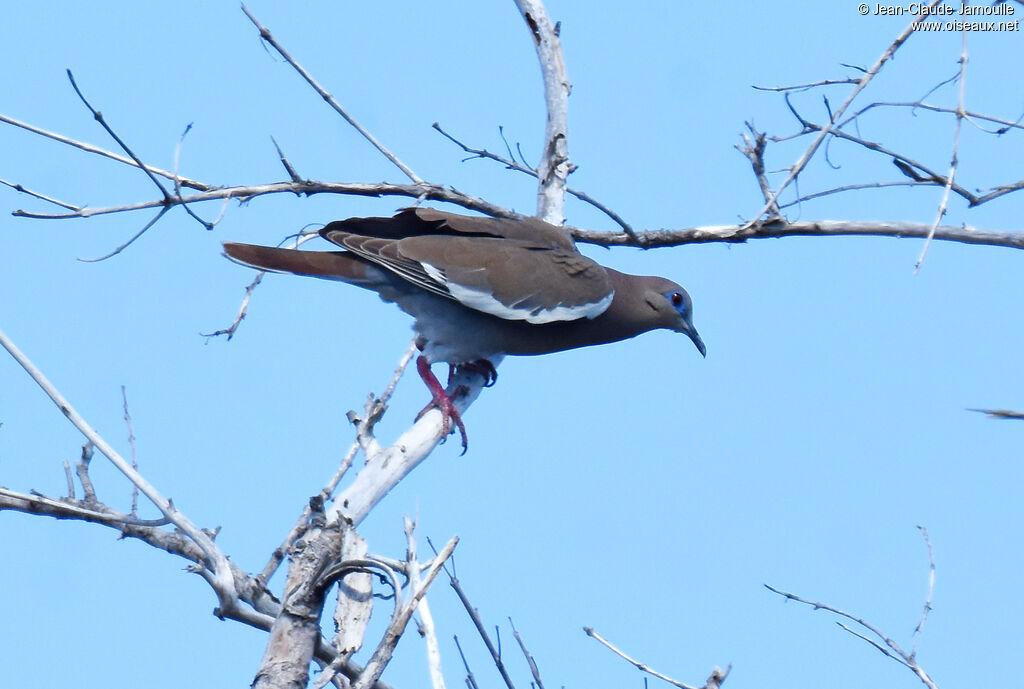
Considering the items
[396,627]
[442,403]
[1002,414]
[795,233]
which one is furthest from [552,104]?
[1002,414]

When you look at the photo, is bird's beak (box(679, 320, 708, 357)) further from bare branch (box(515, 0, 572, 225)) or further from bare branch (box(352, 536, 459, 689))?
bare branch (box(352, 536, 459, 689))

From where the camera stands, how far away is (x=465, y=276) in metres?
4.66

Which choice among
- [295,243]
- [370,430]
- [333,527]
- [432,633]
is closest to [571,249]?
[295,243]

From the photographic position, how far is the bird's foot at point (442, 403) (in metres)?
4.23

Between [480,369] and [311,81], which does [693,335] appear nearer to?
[480,369]

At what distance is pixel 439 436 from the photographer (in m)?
4.09

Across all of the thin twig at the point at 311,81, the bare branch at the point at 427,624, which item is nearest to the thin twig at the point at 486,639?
the bare branch at the point at 427,624

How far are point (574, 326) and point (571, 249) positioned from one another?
0.39 meters

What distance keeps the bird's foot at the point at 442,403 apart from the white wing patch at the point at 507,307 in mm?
358

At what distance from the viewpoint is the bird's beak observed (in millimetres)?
5652

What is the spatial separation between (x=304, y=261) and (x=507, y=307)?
3.10ft

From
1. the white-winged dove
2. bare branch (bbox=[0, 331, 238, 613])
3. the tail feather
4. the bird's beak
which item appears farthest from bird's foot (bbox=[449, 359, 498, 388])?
bare branch (bbox=[0, 331, 238, 613])

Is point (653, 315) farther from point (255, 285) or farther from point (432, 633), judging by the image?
point (432, 633)

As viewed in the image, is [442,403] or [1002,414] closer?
[1002,414]
